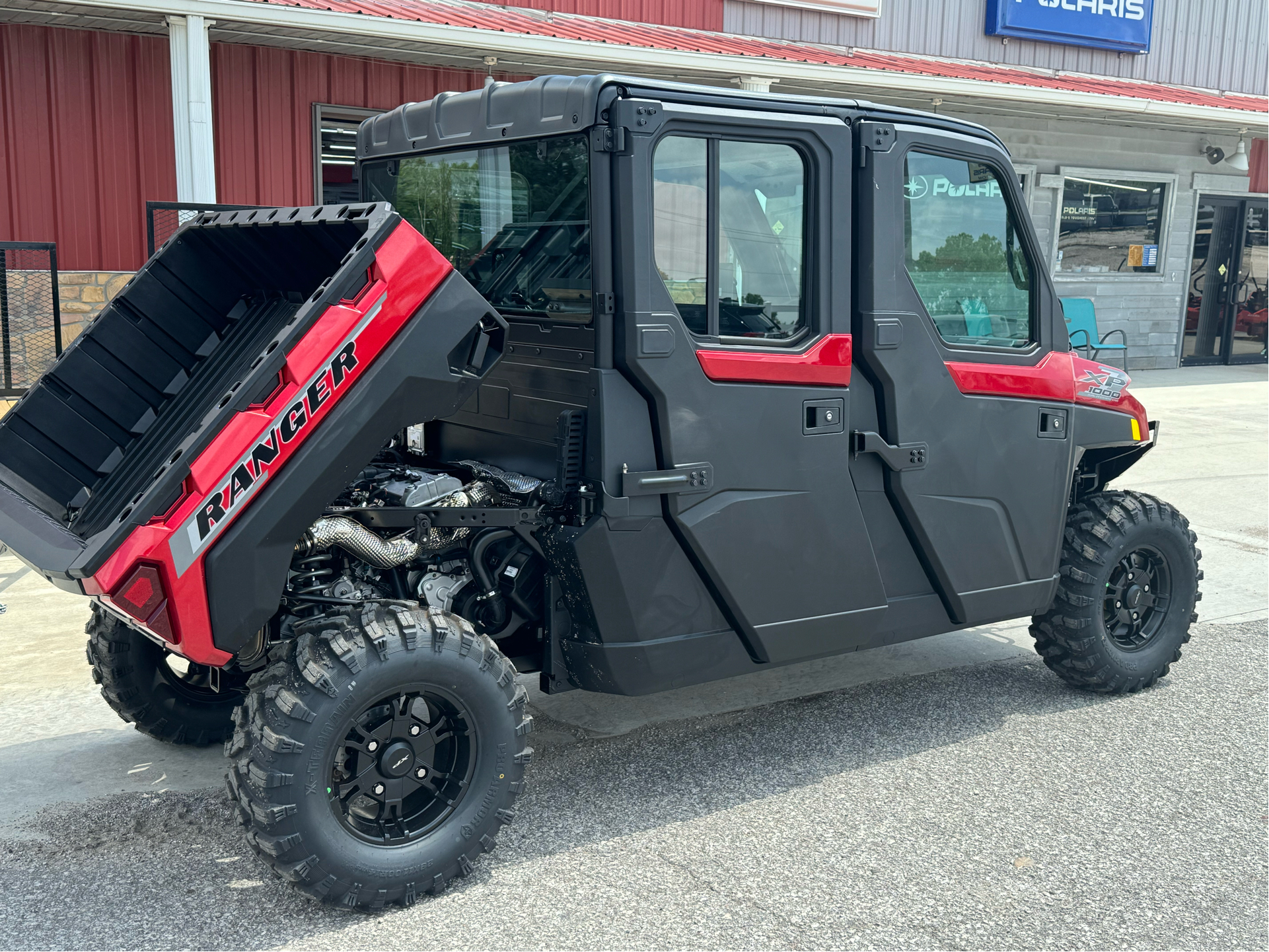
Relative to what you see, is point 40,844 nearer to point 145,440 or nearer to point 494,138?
point 145,440

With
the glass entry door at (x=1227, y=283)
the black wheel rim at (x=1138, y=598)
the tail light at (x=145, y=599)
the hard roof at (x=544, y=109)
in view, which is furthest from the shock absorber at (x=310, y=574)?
the glass entry door at (x=1227, y=283)

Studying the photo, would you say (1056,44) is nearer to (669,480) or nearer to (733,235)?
(733,235)

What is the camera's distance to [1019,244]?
456 centimetres

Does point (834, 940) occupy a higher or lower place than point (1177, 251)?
lower

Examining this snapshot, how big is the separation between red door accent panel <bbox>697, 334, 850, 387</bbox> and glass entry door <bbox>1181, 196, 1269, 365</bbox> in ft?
53.3

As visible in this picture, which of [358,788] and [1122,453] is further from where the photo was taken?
[1122,453]

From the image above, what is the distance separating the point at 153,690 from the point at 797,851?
233 centimetres

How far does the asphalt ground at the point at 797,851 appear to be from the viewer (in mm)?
3309

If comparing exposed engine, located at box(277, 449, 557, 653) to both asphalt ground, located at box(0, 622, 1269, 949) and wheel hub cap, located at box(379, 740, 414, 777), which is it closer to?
wheel hub cap, located at box(379, 740, 414, 777)

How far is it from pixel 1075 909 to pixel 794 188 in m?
2.36

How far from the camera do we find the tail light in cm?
298

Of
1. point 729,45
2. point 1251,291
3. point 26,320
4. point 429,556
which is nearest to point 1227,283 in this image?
point 1251,291

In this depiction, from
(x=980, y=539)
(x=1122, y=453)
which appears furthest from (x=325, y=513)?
(x=1122, y=453)

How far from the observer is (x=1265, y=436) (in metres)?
12.2
